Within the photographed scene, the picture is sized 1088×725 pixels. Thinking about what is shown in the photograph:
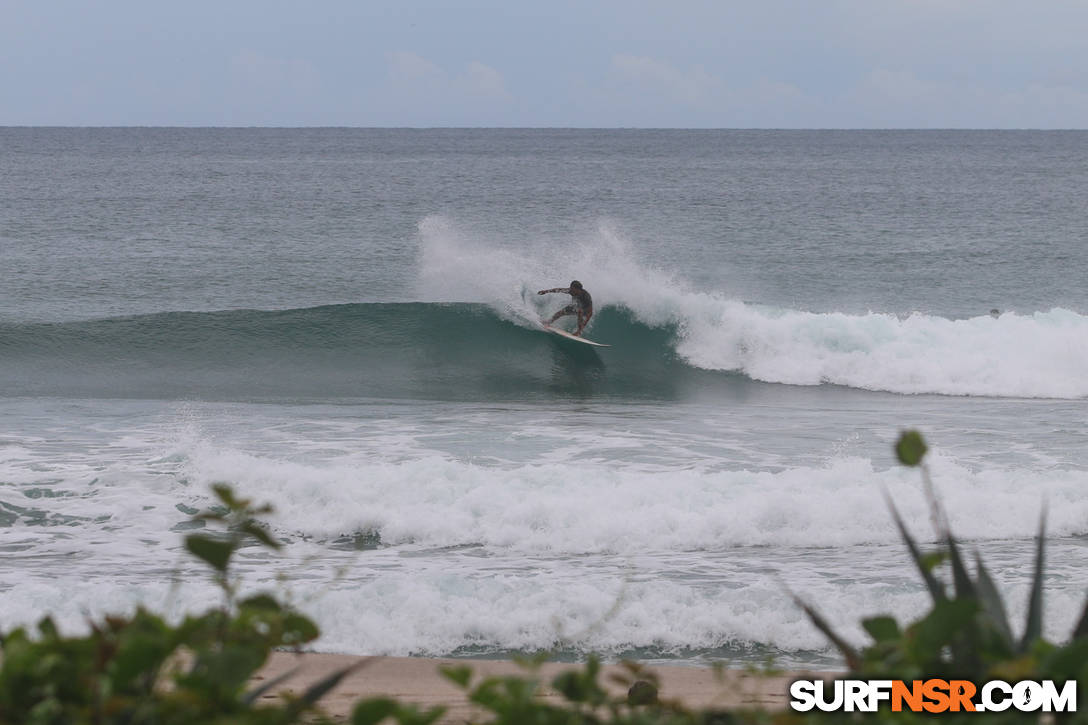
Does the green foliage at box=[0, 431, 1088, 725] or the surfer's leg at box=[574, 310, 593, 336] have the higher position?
the surfer's leg at box=[574, 310, 593, 336]

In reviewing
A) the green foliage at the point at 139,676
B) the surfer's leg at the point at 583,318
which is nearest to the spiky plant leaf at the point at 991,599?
the green foliage at the point at 139,676

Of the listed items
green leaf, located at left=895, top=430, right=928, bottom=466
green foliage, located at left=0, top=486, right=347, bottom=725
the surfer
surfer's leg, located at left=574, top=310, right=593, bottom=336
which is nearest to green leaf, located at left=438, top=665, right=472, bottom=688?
green foliage, located at left=0, top=486, right=347, bottom=725

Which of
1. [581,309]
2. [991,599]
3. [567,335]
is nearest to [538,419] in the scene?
[581,309]

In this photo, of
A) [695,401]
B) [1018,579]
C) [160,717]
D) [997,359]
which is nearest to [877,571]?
[1018,579]

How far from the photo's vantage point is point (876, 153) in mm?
106562

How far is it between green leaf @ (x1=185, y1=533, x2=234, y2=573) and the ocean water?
260 mm

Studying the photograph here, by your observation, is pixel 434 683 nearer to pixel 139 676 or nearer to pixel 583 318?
pixel 139 676

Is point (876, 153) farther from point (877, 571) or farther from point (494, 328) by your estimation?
point (877, 571)

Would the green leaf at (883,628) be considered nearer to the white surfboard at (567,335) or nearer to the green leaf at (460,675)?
the green leaf at (460,675)

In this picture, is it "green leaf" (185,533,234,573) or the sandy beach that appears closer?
"green leaf" (185,533,234,573)

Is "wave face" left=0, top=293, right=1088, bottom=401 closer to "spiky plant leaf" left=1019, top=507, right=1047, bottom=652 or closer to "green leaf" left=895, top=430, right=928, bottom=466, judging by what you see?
"spiky plant leaf" left=1019, top=507, right=1047, bottom=652

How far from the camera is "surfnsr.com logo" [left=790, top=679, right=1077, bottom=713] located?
5.85 feet

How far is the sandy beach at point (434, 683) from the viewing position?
5555 mm

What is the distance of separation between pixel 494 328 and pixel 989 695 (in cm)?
1951
